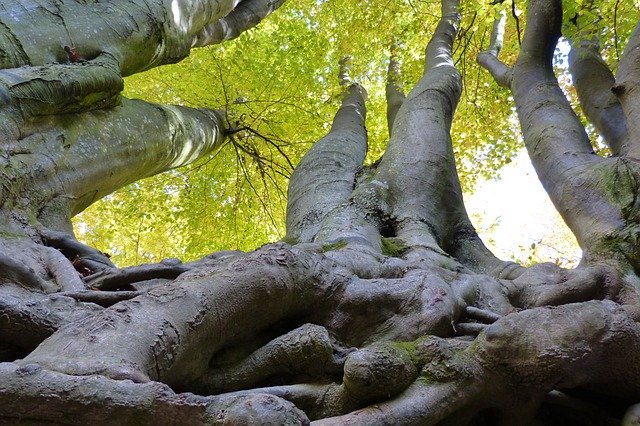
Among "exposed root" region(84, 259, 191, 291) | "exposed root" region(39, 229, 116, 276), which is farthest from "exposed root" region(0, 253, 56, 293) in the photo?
"exposed root" region(39, 229, 116, 276)

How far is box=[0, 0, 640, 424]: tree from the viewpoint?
1.62 metres

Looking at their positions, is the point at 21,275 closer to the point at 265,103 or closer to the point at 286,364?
the point at 286,364

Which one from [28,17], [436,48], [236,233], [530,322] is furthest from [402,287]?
[236,233]

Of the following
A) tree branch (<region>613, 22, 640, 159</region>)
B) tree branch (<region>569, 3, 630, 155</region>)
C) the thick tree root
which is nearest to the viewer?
the thick tree root

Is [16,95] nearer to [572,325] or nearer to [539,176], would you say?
[572,325]

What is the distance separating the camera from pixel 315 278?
2.29 metres

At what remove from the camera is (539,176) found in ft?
13.6

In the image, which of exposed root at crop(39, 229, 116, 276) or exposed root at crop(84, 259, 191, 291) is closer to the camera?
exposed root at crop(84, 259, 191, 291)

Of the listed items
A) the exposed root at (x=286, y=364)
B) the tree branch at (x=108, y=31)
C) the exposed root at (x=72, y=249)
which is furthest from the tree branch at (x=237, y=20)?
the exposed root at (x=286, y=364)

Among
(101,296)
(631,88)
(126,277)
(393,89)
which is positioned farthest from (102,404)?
(393,89)

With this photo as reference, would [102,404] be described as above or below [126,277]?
below

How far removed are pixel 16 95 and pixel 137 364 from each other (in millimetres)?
2209

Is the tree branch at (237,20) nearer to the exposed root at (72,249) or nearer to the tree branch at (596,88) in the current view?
the tree branch at (596,88)

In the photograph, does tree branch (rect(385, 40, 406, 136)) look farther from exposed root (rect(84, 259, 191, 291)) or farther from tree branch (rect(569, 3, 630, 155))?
exposed root (rect(84, 259, 191, 291))
